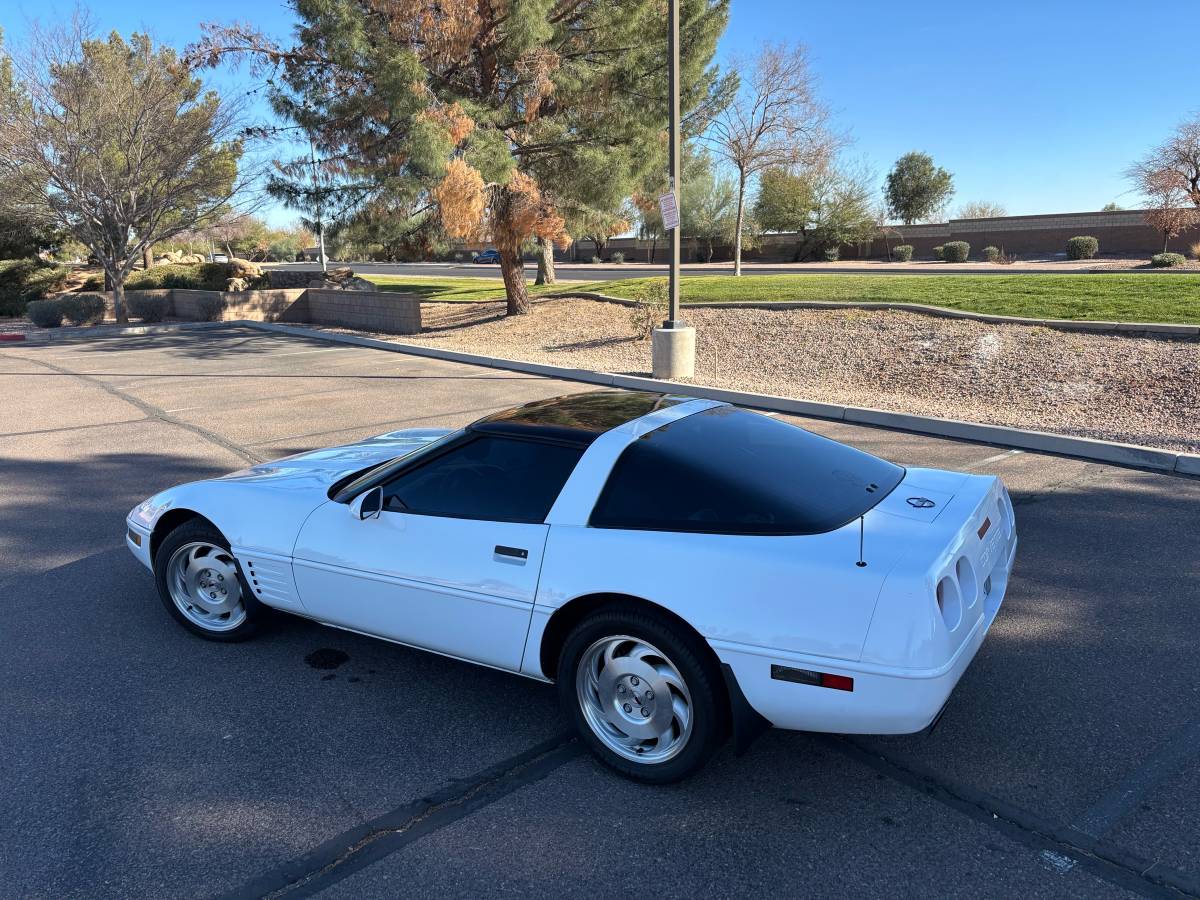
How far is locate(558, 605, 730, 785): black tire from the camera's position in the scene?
2941 mm

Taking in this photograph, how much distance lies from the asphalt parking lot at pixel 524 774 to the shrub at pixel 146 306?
75.4 ft

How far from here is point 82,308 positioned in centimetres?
2383

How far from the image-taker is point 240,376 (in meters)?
14.0

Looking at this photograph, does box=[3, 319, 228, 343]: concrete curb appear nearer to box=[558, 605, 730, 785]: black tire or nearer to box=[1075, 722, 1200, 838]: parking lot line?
box=[558, 605, 730, 785]: black tire

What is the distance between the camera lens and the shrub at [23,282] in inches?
1136

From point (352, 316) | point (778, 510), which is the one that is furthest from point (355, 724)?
point (352, 316)

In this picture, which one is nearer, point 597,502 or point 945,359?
point 597,502

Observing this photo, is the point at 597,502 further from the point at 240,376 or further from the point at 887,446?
the point at 240,376

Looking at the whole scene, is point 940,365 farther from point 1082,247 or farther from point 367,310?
point 1082,247

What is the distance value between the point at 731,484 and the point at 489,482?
1024mm

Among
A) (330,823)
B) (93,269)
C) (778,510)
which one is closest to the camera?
(330,823)

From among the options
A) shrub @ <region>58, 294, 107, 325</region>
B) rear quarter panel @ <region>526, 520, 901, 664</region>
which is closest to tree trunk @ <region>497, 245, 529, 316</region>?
shrub @ <region>58, 294, 107, 325</region>

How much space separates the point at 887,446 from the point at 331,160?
15.1 meters

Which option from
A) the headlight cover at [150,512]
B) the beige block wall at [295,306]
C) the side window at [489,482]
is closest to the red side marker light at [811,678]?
the side window at [489,482]
